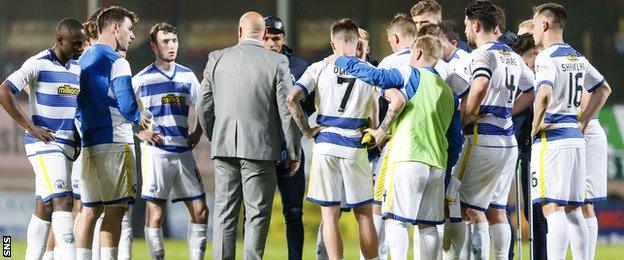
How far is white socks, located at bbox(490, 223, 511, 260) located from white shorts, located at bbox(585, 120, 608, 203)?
29.9 inches

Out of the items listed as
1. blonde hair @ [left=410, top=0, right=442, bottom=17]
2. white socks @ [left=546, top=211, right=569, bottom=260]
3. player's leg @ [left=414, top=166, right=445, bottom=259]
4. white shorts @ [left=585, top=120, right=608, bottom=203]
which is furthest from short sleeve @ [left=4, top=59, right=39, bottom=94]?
white shorts @ [left=585, top=120, right=608, bottom=203]

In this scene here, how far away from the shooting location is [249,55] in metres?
11.4

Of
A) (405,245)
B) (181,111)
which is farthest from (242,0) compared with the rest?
(405,245)

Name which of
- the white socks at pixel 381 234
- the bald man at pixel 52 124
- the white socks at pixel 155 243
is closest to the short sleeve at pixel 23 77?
the bald man at pixel 52 124

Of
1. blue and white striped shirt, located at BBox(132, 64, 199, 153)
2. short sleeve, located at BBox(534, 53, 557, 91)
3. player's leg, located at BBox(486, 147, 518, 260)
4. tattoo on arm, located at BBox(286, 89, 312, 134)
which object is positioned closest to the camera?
tattoo on arm, located at BBox(286, 89, 312, 134)

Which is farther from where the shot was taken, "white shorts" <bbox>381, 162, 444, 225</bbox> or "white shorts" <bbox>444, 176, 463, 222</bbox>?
"white shorts" <bbox>444, 176, 463, 222</bbox>

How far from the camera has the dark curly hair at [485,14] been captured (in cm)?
1167

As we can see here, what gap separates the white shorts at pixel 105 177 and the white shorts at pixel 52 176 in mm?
137

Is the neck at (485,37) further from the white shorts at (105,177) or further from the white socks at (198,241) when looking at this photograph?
the white shorts at (105,177)

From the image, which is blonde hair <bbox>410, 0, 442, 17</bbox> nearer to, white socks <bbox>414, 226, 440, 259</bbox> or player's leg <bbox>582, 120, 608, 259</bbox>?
player's leg <bbox>582, 120, 608, 259</bbox>

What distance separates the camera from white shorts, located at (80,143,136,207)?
1195 centimetres

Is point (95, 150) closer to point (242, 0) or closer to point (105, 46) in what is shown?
point (105, 46)

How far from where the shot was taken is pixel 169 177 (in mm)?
12711

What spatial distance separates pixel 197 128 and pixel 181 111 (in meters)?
0.27
